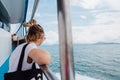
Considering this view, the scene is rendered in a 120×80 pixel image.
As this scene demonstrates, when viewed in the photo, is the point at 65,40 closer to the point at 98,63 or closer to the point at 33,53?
the point at 33,53

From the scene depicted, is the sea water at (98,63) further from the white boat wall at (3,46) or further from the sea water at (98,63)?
the white boat wall at (3,46)

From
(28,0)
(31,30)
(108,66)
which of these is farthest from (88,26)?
(31,30)

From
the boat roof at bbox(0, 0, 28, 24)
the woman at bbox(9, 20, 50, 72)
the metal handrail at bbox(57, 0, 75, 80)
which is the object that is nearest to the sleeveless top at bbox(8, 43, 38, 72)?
the woman at bbox(9, 20, 50, 72)

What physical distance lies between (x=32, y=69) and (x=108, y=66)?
65.8 feet

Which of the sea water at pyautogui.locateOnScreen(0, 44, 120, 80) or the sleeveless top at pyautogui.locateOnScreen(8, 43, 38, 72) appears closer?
the sleeveless top at pyautogui.locateOnScreen(8, 43, 38, 72)

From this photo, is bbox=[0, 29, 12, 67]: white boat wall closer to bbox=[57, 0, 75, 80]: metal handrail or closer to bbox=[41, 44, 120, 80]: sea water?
bbox=[57, 0, 75, 80]: metal handrail

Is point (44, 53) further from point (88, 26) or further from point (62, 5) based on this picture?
point (88, 26)

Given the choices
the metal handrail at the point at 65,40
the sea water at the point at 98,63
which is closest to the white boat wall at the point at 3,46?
the metal handrail at the point at 65,40

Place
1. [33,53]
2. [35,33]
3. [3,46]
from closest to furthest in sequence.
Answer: [33,53] → [35,33] → [3,46]

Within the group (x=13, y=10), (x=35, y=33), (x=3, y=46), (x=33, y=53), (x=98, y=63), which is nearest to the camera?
(x=33, y=53)

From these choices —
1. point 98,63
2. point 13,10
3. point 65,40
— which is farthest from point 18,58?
point 98,63

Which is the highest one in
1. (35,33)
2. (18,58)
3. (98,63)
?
(35,33)

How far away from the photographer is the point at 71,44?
571 mm

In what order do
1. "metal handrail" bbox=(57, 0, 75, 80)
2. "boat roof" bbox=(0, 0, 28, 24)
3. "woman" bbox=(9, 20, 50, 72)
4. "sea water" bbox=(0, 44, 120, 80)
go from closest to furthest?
"metal handrail" bbox=(57, 0, 75, 80)
"woman" bbox=(9, 20, 50, 72)
"boat roof" bbox=(0, 0, 28, 24)
"sea water" bbox=(0, 44, 120, 80)
